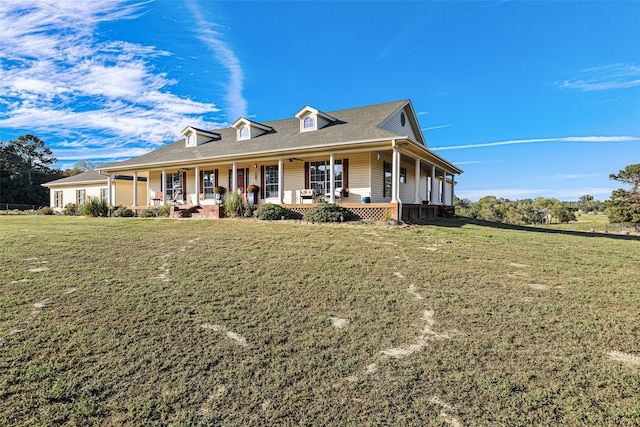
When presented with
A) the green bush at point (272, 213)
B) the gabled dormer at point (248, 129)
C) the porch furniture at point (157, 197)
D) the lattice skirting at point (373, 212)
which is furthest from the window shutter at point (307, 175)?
the porch furniture at point (157, 197)

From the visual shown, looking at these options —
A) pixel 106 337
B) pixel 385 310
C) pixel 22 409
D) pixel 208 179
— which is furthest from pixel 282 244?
pixel 208 179

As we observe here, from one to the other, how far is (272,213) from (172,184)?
10948 millimetres

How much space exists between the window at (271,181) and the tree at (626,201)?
3944 cm

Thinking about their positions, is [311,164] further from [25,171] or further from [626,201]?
[25,171]

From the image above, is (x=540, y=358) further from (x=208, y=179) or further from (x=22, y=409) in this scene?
(x=208, y=179)

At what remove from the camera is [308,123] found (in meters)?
18.1

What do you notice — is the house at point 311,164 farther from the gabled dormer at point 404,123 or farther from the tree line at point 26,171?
the tree line at point 26,171

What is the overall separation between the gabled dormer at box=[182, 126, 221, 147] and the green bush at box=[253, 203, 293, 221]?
10032mm

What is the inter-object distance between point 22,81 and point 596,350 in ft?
74.9

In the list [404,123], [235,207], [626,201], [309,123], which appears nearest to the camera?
[235,207]

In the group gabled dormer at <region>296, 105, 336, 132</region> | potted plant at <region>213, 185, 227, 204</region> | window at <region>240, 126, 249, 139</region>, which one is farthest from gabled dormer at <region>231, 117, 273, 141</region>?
potted plant at <region>213, 185, 227, 204</region>

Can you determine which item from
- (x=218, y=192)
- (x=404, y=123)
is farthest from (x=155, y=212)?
(x=404, y=123)

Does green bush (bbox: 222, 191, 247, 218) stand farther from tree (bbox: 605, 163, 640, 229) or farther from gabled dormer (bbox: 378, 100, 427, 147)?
→ tree (bbox: 605, 163, 640, 229)

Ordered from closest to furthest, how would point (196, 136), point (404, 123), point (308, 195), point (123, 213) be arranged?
point (308, 195)
point (404, 123)
point (123, 213)
point (196, 136)
